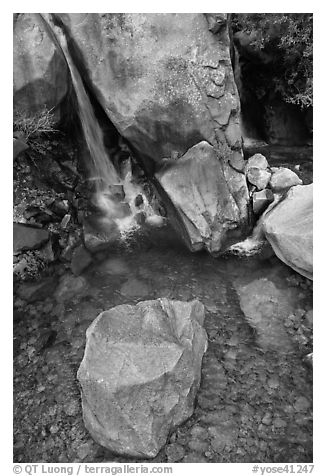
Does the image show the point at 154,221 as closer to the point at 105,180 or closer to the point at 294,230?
the point at 105,180

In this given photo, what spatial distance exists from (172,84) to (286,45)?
4.21 m

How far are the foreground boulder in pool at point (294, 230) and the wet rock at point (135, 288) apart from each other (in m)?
2.79

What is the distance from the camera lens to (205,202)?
777 centimetres

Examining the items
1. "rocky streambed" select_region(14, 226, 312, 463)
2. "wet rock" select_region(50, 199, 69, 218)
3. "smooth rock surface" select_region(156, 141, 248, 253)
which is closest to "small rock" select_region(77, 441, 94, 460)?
"rocky streambed" select_region(14, 226, 312, 463)

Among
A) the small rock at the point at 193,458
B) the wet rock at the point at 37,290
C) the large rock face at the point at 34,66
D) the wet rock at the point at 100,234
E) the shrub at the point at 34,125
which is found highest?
the large rock face at the point at 34,66

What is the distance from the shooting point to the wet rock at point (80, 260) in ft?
24.7

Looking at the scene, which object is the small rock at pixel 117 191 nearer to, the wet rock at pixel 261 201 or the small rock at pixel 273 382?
the wet rock at pixel 261 201

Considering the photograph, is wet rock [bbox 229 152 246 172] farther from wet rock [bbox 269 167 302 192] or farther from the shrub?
the shrub

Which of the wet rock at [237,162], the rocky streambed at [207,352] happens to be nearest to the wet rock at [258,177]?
the wet rock at [237,162]

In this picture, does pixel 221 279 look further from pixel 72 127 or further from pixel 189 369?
pixel 72 127

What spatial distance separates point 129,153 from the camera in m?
9.45

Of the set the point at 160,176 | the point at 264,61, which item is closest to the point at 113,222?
the point at 160,176

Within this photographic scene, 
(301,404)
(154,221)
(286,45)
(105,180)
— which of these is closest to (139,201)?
(154,221)

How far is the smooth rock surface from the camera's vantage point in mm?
7691
